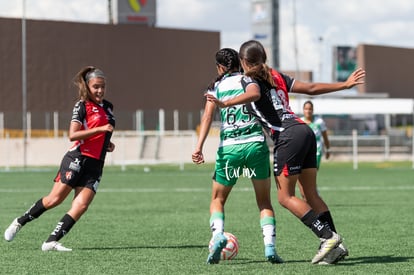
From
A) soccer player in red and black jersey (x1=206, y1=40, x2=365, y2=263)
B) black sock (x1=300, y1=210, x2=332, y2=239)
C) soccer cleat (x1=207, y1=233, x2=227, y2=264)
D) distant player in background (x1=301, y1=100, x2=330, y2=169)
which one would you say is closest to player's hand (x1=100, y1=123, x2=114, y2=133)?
soccer player in red and black jersey (x1=206, y1=40, x2=365, y2=263)

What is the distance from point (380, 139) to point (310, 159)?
141ft

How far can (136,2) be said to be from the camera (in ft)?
254

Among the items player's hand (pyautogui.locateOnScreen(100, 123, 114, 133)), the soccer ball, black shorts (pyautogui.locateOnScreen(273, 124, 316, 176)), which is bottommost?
the soccer ball

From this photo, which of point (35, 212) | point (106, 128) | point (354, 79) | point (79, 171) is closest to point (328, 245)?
point (354, 79)

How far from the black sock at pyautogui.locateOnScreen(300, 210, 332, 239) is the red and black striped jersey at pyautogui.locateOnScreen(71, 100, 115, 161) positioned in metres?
2.48

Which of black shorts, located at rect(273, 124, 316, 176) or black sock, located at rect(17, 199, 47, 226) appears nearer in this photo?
black shorts, located at rect(273, 124, 316, 176)

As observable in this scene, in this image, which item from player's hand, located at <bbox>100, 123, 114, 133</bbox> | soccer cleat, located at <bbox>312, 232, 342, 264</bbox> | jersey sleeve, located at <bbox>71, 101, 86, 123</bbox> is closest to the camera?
soccer cleat, located at <bbox>312, 232, 342, 264</bbox>

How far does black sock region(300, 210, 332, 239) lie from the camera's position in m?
9.27

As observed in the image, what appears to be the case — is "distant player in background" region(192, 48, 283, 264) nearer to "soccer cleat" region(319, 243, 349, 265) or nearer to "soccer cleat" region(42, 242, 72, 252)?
"soccer cleat" region(319, 243, 349, 265)

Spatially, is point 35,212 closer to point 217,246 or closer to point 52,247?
point 52,247

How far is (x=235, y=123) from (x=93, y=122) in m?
1.92

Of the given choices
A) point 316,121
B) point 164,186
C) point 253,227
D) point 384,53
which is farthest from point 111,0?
point 253,227

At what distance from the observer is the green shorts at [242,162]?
9.44 metres

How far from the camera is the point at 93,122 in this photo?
10.6m
